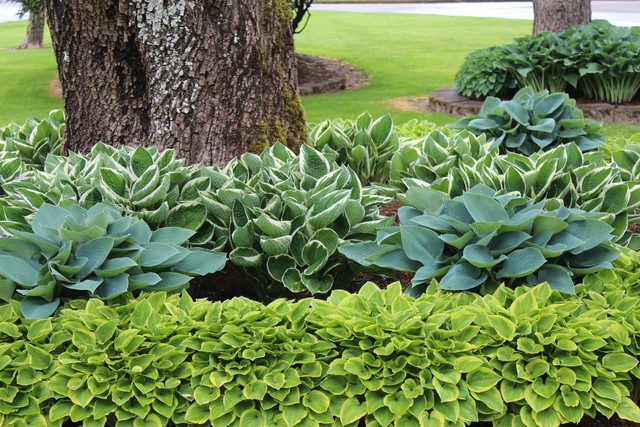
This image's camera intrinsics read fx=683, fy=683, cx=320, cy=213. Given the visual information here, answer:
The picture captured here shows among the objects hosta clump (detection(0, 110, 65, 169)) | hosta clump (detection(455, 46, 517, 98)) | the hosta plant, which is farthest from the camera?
hosta clump (detection(455, 46, 517, 98))

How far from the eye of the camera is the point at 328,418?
7.76 ft

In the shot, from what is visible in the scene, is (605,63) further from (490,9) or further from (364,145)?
(490,9)

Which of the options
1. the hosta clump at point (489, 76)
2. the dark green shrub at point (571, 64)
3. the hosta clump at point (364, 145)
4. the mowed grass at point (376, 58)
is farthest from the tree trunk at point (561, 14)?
the hosta clump at point (364, 145)

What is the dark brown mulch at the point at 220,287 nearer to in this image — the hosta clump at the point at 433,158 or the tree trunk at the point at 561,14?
the hosta clump at the point at 433,158

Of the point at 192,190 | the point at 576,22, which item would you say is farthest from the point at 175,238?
the point at 576,22

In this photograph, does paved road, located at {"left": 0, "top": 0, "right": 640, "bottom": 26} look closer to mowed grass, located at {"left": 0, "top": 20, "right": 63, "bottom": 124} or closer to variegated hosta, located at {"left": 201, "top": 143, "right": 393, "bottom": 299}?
mowed grass, located at {"left": 0, "top": 20, "right": 63, "bottom": 124}

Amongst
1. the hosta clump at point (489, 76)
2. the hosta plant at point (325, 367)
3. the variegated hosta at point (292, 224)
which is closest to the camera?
the hosta plant at point (325, 367)

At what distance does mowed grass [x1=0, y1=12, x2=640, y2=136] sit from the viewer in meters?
10.6

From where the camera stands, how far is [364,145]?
4.42 metres

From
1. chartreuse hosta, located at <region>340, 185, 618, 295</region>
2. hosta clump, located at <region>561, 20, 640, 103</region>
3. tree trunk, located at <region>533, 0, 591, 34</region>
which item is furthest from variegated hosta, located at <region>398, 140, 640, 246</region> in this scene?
tree trunk, located at <region>533, 0, 591, 34</region>

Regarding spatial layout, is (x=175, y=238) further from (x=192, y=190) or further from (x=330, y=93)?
(x=330, y=93)

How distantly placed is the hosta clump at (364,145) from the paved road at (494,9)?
21.7m

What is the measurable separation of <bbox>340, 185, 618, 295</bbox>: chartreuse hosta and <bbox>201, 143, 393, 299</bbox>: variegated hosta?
0.17 m

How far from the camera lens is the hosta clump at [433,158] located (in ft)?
12.4
